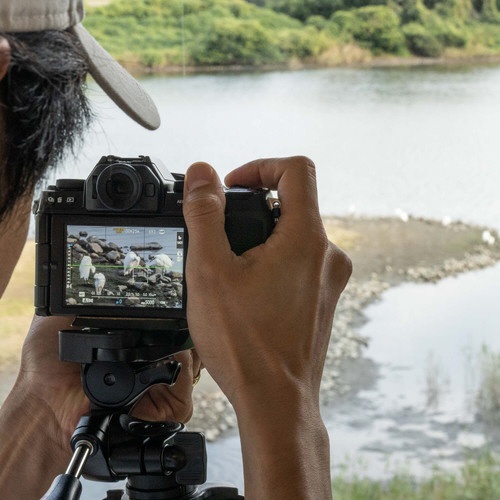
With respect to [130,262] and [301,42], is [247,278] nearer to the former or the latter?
[130,262]

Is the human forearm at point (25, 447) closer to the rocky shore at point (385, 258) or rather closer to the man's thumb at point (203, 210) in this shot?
the man's thumb at point (203, 210)

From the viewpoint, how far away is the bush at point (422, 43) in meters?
2.11

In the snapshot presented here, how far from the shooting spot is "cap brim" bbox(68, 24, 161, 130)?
0.83m

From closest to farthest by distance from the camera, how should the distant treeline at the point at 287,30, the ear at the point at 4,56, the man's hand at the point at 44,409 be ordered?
the ear at the point at 4,56
the man's hand at the point at 44,409
the distant treeline at the point at 287,30

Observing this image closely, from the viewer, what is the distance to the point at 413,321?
214 cm

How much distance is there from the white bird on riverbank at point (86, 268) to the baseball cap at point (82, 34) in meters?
0.15

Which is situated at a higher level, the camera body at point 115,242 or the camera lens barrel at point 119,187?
the camera lens barrel at point 119,187

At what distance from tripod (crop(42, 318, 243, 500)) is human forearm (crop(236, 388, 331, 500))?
89 millimetres

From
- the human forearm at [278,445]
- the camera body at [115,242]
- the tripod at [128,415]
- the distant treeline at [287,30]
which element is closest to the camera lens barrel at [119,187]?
the camera body at [115,242]

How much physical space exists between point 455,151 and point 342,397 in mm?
635

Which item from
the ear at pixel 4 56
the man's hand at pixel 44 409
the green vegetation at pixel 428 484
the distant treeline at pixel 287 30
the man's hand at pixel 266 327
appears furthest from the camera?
the green vegetation at pixel 428 484

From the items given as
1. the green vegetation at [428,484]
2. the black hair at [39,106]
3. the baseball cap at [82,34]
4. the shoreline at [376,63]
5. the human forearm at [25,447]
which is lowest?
the green vegetation at [428,484]

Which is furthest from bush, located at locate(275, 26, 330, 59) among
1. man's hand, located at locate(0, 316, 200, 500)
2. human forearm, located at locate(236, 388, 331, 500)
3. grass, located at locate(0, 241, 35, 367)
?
human forearm, located at locate(236, 388, 331, 500)

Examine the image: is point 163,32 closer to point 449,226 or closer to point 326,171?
point 326,171
